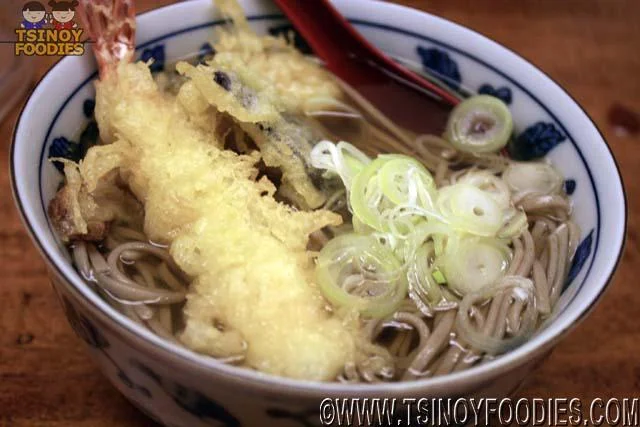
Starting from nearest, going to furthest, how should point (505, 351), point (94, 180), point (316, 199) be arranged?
1. point (505, 351)
2. point (94, 180)
3. point (316, 199)

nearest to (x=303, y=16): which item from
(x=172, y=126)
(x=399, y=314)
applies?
(x=172, y=126)

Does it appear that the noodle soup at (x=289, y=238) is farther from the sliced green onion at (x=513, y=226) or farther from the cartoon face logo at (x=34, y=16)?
the cartoon face logo at (x=34, y=16)

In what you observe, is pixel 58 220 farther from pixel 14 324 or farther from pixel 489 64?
pixel 489 64

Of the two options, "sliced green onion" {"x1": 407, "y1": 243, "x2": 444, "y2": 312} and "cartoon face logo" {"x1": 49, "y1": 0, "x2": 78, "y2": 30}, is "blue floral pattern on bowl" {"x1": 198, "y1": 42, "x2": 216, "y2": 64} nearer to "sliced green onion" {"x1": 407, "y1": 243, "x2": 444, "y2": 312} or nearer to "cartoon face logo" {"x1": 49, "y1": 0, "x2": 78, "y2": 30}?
"cartoon face logo" {"x1": 49, "y1": 0, "x2": 78, "y2": 30}

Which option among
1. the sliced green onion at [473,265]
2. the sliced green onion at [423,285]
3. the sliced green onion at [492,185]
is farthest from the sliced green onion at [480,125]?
the sliced green onion at [423,285]

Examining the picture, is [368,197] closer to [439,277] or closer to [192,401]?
[439,277]


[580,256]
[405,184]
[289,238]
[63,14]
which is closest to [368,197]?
[405,184]
